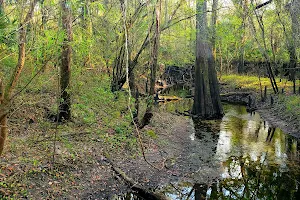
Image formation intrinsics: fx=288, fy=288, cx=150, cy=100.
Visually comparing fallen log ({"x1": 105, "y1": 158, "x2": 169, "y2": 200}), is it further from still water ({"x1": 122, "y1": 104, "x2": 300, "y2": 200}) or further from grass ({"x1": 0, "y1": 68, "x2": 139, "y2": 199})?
grass ({"x1": 0, "y1": 68, "x2": 139, "y2": 199})

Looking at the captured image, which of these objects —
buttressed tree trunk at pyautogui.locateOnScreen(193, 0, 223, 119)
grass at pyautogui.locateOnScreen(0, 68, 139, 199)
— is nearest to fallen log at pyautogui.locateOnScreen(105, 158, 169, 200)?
grass at pyautogui.locateOnScreen(0, 68, 139, 199)

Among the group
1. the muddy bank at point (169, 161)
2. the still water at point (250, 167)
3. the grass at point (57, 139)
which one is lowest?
the still water at point (250, 167)

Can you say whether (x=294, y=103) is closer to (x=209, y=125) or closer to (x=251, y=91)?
(x=209, y=125)

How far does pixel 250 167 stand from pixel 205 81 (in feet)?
26.7

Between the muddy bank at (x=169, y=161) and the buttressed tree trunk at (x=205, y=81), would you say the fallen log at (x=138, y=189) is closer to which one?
the muddy bank at (x=169, y=161)

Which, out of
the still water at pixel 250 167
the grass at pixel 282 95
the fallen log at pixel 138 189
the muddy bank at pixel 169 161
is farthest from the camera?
the grass at pixel 282 95

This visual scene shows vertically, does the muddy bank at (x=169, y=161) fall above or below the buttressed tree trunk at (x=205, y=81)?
below

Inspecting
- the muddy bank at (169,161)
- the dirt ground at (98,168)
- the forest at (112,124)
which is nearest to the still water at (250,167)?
the forest at (112,124)

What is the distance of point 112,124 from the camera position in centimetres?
1052

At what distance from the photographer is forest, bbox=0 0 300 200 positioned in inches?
227

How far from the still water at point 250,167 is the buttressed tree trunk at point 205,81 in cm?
193

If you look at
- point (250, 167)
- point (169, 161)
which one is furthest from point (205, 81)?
point (169, 161)

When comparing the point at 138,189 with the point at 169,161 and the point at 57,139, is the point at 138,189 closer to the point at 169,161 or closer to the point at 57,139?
the point at 169,161

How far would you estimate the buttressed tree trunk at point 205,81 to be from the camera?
16594 millimetres
